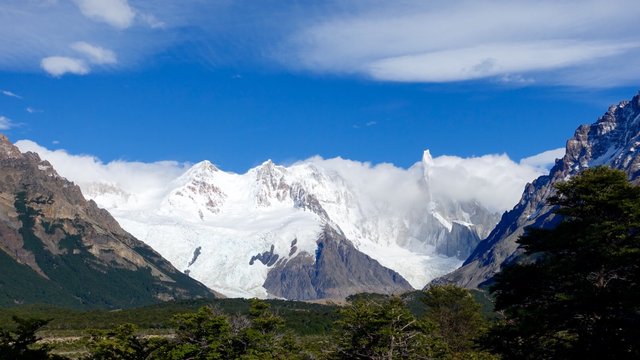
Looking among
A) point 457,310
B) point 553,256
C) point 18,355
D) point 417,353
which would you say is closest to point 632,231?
point 553,256

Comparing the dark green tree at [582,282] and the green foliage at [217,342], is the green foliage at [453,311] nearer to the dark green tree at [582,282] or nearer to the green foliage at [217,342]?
the green foliage at [217,342]

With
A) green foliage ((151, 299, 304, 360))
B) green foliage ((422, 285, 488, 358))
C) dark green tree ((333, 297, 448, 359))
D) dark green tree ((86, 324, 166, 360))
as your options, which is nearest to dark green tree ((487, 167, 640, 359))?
dark green tree ((333, 297, 448, 359))

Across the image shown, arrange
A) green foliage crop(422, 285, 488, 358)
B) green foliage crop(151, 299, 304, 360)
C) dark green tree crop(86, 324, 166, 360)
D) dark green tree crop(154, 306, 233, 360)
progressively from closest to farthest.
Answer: dark green tree crop(154, 306, 233, 360), green foliage crop(151, 299, 304, 360), dark green tree crop(86, 324, 166, 360), green foliage crop(422, 285, 488, 358)

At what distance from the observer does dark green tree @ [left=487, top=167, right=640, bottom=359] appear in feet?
143

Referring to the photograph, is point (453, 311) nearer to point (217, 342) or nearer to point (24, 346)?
point (217, 342)

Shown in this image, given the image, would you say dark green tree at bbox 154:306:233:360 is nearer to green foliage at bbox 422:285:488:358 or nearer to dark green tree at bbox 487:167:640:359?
dark green tree at bbox 487:167:640:359

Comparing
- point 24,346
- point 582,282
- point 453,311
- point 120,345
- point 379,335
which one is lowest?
point 120,345

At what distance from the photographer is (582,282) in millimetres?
47000

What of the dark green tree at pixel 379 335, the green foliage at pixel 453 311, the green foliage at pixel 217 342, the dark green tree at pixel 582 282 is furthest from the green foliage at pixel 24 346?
the green foliage at pixel 453 311

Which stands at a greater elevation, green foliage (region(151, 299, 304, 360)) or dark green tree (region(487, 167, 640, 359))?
dark green tree (region(487, 167, 640, 359))

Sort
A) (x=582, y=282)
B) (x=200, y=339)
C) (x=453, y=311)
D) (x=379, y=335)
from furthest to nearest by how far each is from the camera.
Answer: (x=453, y=311) < (x=200, y=339) < (x=379, y=335) < (x=582, y=282)

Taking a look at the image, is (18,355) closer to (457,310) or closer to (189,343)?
(189,343)

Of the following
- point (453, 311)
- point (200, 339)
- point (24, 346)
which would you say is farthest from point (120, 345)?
point (453, 311)

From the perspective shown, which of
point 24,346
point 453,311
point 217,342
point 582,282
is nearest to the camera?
point 582,282
